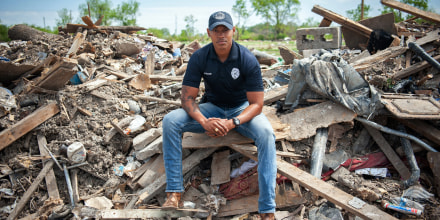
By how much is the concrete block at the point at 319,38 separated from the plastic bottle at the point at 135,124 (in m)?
5.87

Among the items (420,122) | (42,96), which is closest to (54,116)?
(42,96)

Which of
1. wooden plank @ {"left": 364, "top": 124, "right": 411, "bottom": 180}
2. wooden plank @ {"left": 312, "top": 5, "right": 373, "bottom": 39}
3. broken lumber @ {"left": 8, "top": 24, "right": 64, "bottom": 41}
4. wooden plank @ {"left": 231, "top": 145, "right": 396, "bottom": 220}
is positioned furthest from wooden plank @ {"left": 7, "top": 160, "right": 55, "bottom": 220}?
wooden plank @ {"left": 312, "top": 5, "right": 373, "bottom": 39}

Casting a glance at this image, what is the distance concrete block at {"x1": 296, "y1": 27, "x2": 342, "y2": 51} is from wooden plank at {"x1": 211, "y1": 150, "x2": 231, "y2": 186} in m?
5.85

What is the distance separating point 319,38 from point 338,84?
15.1 ft

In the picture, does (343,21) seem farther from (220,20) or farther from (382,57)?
(220,20)

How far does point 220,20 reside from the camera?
3094 millimetres

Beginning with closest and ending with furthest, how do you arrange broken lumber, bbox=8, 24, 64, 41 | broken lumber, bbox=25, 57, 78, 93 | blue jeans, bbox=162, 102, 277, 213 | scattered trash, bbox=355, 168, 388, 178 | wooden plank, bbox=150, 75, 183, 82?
blue jeans, bbox=162, 102, 277, 213
scattered trash, bbox=355, 168, 388, 178
broken lumber, bbox=25, 57, 78, 93
wooden plank, bbox=150, 75, 183, 82
broken lumber, bbox=8, 24, 64, 41

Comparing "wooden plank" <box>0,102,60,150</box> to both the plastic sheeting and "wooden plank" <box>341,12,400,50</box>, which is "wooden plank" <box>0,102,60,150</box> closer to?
the plastic sheeting

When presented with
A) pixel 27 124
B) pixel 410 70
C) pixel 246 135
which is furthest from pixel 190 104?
pixel 410 70

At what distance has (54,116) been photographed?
439cm

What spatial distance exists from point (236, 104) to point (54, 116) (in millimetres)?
3140

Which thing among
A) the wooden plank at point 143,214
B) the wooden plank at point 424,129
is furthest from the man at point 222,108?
the wooden plank at point 424,129

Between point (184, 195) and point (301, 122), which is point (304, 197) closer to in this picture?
point (301, 122)

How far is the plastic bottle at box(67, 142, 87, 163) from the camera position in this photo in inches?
150
